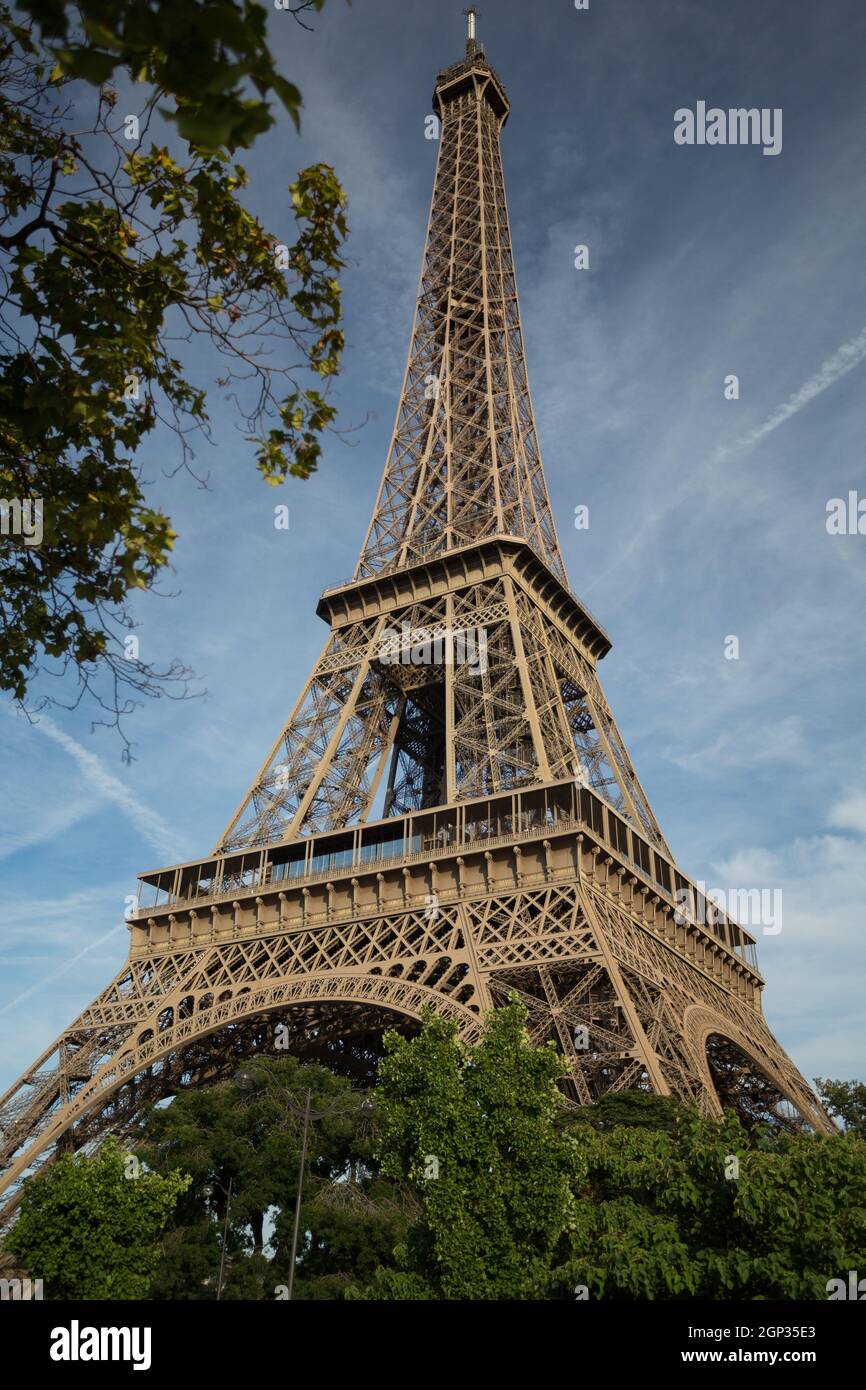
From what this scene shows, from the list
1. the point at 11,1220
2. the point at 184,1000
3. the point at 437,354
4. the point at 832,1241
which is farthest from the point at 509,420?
the point at 832,1241

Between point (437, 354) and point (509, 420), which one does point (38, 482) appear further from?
point (437, 354)

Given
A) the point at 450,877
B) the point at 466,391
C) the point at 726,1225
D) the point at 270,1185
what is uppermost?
the point at 466,391

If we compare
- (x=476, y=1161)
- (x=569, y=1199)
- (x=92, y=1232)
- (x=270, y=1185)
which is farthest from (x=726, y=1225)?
(x=270, y=1185)

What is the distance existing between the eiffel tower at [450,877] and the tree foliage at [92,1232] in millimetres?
8211

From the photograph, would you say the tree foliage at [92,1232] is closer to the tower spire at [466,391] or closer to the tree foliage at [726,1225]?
the tree foliage at [726,1225]

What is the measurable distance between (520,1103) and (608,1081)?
452 inches

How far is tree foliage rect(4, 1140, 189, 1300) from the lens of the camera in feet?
64.3

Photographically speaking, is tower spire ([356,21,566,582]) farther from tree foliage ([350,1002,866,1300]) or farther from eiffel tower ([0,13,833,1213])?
tree foliage ([350,1002,866,1300])

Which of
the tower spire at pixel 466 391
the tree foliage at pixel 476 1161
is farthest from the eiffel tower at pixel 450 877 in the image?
the tree foliage at pixel 476 1161

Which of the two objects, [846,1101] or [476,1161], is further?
[846,1101]

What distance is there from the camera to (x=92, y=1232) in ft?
65.5

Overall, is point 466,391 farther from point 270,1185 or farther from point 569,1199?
point 569,1199

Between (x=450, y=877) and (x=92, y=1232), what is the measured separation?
15.1 meters

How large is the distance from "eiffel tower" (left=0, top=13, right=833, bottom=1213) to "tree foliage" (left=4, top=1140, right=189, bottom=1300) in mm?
8211
